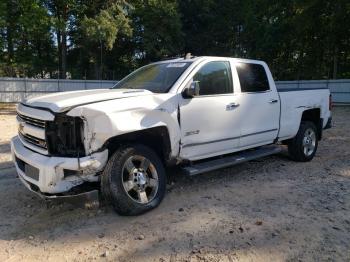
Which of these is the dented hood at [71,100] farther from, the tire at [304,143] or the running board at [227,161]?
the tire at [304,143]

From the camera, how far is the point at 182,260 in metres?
3.71

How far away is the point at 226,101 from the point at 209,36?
33106mm

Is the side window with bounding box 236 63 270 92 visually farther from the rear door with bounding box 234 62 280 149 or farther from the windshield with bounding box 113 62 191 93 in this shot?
the windshield with bounding box 113 62 191 93

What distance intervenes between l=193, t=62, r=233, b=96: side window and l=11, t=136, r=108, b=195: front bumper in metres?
1.87

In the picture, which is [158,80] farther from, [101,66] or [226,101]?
[101,66]

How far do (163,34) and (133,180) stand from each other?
99.9 feet

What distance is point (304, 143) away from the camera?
24.5ft

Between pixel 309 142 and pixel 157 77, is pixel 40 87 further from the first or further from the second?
pixel 157 77

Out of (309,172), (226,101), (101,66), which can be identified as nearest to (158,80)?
(226,101)

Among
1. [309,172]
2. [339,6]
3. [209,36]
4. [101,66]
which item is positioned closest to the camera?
[309,172]

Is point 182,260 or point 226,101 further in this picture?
point 226,101

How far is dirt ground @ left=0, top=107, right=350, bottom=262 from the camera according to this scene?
386cm

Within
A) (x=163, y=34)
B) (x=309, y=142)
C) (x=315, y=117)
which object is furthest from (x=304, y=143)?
(x=163, y=34)

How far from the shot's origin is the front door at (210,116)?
5234 mm
